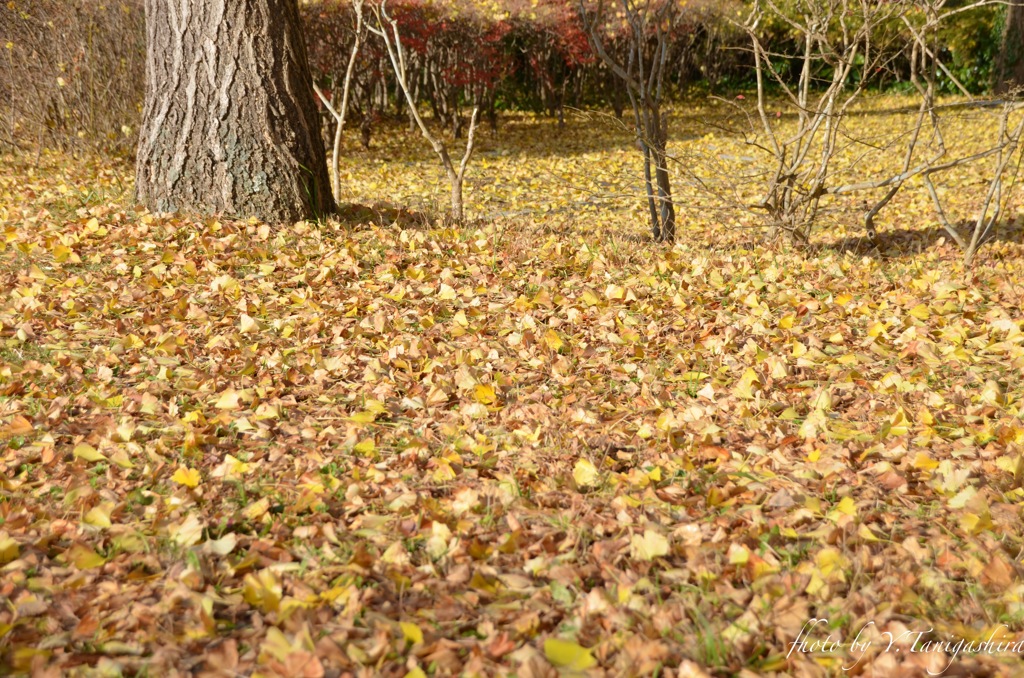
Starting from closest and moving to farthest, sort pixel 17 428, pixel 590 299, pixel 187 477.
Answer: pixel 187 477, pixel 17 428, pixel 590 299

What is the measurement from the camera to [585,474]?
246 cm

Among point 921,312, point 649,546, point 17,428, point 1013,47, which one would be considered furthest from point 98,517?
point 1013,47

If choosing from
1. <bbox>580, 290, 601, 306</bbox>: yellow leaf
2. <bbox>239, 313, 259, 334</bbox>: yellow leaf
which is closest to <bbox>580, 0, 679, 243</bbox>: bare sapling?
<bbox>580, 290, 601, 306</bbox>: yellow leaf

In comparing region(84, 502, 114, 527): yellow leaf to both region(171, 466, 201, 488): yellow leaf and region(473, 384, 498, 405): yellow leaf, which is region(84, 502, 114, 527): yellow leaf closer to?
region(171, 466, 201, 488): yellow leaf

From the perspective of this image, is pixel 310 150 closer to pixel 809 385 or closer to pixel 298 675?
pixel 809 385

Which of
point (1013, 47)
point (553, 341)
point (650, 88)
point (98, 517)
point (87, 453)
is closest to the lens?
point (98, 517)

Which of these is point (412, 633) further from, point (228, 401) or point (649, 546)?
point (228, 401)

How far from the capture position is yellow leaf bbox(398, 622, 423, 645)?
178 centimetres

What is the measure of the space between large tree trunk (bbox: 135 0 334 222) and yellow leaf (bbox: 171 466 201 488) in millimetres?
2554

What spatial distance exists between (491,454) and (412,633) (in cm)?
90

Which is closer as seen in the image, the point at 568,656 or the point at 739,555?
the point at 568,656

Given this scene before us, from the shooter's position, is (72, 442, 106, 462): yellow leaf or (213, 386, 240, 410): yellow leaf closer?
(72, 442, 106, 462): yellow leaf

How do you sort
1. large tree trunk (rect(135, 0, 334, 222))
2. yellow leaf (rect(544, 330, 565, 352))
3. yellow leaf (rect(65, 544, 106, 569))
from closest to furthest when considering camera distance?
1. yellow leaf (rect(65, 544, 106, 569))
2. yellow leaf (rect(544, 330, 565, 352))
3. large tree trunk (rect(135, 0, 334, 222))

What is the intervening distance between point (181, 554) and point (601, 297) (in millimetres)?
2334
